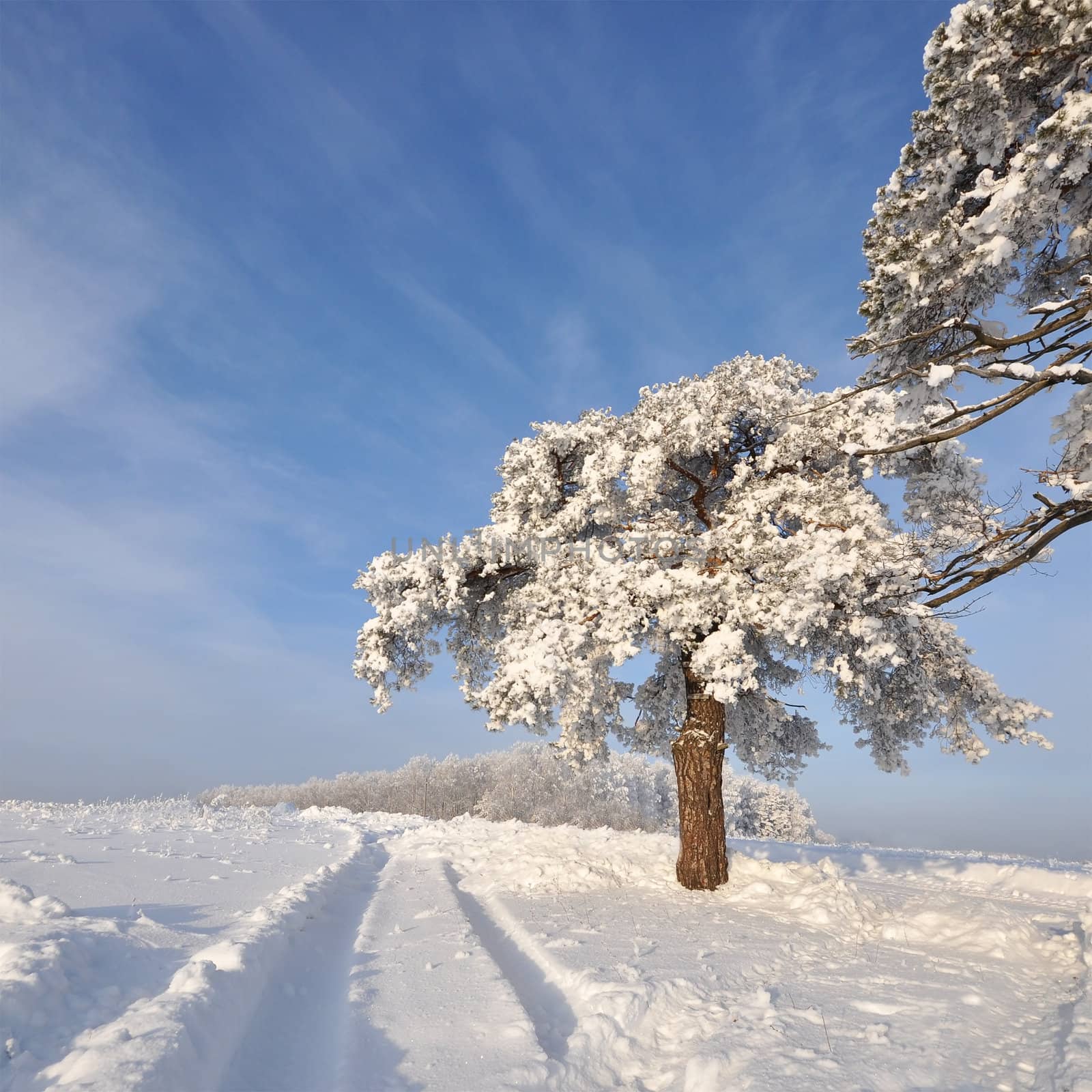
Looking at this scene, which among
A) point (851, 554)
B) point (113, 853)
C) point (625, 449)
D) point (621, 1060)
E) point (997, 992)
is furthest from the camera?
point (625, 449)

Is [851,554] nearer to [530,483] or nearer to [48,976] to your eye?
[530,483]

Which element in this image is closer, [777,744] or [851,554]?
[851,554]

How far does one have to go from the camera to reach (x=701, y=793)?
1316 centimetres

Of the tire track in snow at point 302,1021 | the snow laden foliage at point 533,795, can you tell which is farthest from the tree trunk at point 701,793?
the snow laden foliage at point 533,795

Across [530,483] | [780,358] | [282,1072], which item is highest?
[780,358]

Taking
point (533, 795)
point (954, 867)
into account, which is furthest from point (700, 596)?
point (533, 795)

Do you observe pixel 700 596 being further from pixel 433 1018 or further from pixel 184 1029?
pixel 184 1029

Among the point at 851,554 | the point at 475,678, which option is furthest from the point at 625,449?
the point at 475,678

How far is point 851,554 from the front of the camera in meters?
10.3

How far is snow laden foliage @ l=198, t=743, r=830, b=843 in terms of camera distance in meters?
61.4

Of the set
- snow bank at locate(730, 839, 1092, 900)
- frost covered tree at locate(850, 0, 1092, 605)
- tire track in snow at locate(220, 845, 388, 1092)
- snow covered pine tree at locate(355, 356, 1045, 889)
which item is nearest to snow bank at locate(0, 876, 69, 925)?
tire track in snow at locate(220, 845, 388, 1092)

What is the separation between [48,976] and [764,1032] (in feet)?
18.9

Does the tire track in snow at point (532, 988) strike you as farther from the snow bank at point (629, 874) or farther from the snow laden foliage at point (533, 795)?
the snow laden foliage at point (533, 795)

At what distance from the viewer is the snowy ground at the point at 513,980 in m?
4.90
